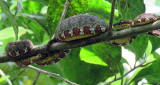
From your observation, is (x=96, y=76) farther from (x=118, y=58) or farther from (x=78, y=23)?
(x=78, y=23)

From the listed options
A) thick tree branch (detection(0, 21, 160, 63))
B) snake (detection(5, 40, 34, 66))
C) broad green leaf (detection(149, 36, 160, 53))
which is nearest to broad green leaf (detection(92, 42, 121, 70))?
broad green leaf (detection(149, 36, 160, 53))

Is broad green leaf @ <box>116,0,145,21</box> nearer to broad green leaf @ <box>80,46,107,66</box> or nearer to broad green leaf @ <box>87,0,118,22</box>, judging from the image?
broad green leaf @ <box>87,0,118,22</box>

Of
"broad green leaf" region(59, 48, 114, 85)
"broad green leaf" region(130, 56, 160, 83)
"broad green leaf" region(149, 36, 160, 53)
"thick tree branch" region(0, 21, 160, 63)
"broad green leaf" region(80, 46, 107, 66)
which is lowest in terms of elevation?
"broad green leaf" region(59, 48, 114, 85)

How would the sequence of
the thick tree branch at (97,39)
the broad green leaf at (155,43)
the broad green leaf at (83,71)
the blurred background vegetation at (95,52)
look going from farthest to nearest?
the broad green leaf at (83,71)
the broad green leaf at (155,43)
the blurred background vegetation at (95,52)
the thick tree branch at (97,39)

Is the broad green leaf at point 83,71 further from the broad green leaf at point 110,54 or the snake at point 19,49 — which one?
the snake at point 19,49

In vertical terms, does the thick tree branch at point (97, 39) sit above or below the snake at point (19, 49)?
above

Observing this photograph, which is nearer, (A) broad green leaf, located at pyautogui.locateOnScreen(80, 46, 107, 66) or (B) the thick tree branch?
(B) the thick tree branch

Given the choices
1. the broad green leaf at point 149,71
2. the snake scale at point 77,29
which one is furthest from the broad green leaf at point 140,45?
the snake scale at point 77,29

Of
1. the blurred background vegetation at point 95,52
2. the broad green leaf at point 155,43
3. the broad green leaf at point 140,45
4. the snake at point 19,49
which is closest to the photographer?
the snake at point 19,49

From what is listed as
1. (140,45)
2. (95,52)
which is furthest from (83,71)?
(140,45)

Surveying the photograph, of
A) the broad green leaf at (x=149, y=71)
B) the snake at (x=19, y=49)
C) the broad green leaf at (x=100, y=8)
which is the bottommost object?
the broad green leaf at (x=149, y=71)

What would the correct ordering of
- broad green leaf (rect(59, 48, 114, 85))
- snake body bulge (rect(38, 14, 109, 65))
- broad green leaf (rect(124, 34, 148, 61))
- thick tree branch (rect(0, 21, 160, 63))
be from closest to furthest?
1. thick tree branch (rect(0, 21, 160, 63))
2. snake body bulge (rect(38, 14, 109, 65))
3. broad green leaf (rect(124, 34, 148, 61))
4. broad green leaf (rect(59, 48, 114, 85))

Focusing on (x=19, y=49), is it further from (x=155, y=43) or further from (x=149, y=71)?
(x=155, y=43)
